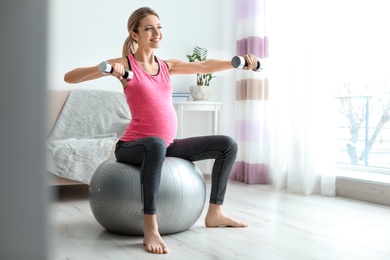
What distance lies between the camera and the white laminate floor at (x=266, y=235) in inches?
67.1

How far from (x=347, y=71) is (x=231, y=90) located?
100 cm

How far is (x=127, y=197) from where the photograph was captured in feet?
6.03

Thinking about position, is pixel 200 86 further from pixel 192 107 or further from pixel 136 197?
pixel 136 197

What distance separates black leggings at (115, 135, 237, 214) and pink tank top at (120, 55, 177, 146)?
83mm

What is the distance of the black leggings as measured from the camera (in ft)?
5.86

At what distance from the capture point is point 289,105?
3.33m

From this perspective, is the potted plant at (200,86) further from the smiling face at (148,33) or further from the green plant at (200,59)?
the smiling face at (148,33)

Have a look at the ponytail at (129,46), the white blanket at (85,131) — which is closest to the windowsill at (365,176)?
the white blanket at (85,131)

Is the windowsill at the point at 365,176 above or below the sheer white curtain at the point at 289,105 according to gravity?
below

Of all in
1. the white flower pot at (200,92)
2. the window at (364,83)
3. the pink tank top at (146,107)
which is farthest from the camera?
the white flower pot at (200,92)

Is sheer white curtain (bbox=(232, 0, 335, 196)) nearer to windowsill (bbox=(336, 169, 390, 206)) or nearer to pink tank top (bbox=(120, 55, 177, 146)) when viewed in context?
windowsill (bbox=(336, 169, 390, 206))

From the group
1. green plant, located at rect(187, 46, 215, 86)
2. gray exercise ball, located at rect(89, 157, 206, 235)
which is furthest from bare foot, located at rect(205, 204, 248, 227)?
green plant, located at rect(187, 46, 215, 86)

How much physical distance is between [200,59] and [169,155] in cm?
177

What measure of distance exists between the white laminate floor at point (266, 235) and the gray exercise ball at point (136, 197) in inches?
2.7
